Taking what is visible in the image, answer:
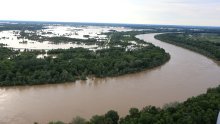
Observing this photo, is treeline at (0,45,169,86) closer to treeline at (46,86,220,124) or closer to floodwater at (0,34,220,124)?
floodwater at (0,34,220,124)

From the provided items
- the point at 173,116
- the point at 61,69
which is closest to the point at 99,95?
the point at 61,69

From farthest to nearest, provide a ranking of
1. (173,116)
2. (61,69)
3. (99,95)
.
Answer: (61,69) < (99,95) < (173,116)

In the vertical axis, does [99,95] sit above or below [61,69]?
below

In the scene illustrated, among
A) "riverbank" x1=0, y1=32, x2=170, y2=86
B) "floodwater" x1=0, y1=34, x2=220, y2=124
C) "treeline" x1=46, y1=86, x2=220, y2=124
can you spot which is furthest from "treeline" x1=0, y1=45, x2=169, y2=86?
"treeline" x1=46, y1=86, x2=220, y2=124

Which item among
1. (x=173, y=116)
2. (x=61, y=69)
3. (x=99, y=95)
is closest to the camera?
(x=173, y=116)

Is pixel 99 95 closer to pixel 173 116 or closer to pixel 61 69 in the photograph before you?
pixel 61 69

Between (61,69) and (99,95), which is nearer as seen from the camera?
(99,95)

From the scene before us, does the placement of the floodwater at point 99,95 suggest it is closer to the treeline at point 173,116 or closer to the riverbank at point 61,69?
the riverbank at point 61,69

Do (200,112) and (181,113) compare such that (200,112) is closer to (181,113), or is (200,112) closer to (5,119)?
(181,113)

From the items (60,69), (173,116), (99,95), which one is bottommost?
(99,95)
